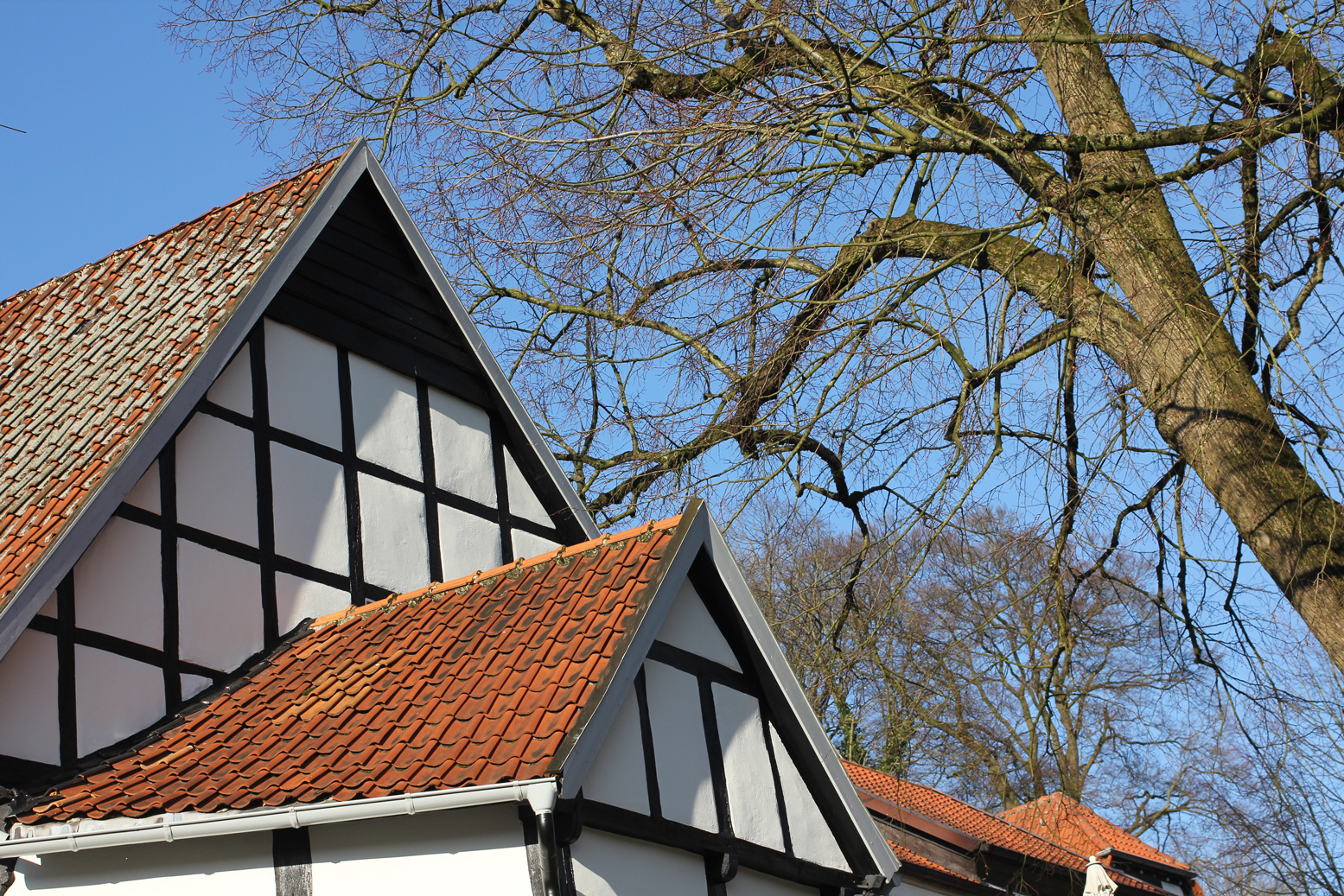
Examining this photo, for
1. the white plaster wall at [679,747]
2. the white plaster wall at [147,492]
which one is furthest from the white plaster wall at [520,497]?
the white plaster wall at [679,747]

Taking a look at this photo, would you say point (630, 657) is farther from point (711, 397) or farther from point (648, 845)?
point (711, 397)

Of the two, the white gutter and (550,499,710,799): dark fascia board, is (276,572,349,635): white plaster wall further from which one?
(550,499,710,799): dark fascia board

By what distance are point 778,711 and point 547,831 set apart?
7.31ft

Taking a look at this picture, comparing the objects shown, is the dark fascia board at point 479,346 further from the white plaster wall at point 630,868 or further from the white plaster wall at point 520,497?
the white plaster wall at point 630,868

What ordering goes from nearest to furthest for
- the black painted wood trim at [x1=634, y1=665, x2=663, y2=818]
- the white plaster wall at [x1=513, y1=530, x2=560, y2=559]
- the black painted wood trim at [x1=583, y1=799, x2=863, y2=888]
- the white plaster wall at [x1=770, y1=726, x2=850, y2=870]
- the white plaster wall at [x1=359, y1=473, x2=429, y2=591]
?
1. the black painted wood trim at [x1=583, y1=799, x2=863, y2=888]
2. the black painted wood trim at [x1=634, y1=665, x2=663, y2=818]
3. the white plaster wall at [x1=770, y1=726, x2=850, y2=870]
4. the white plaster wall at [x1=359, y1=473, x2=429, y2=591]
5. the white plaster wall at [x1=513, y1=530, x2=560, y2=559]

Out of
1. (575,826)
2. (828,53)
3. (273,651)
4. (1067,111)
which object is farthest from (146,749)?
(1067,111)

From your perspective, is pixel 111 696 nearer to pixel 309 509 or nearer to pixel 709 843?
pixel 309 509

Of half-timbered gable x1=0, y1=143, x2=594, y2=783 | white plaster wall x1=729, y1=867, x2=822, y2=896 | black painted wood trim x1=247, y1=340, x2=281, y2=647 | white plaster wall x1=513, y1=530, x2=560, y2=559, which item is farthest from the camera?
white plaster wall x1=513, y1=530, x2=560, y2=559

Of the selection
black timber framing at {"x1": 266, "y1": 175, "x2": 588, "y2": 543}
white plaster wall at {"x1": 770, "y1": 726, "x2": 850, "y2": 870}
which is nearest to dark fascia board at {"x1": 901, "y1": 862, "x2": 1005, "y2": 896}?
black timber framing at {"x1": 266, "y1": 175, "x2": 588, "y2": 543}

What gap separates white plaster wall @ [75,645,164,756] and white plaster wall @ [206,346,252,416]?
1.78 meters

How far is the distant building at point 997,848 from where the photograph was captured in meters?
9.66

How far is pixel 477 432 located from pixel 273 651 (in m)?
2.59

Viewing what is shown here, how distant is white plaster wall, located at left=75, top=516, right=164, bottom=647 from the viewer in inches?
272

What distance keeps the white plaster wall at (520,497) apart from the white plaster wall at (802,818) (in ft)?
10.9
